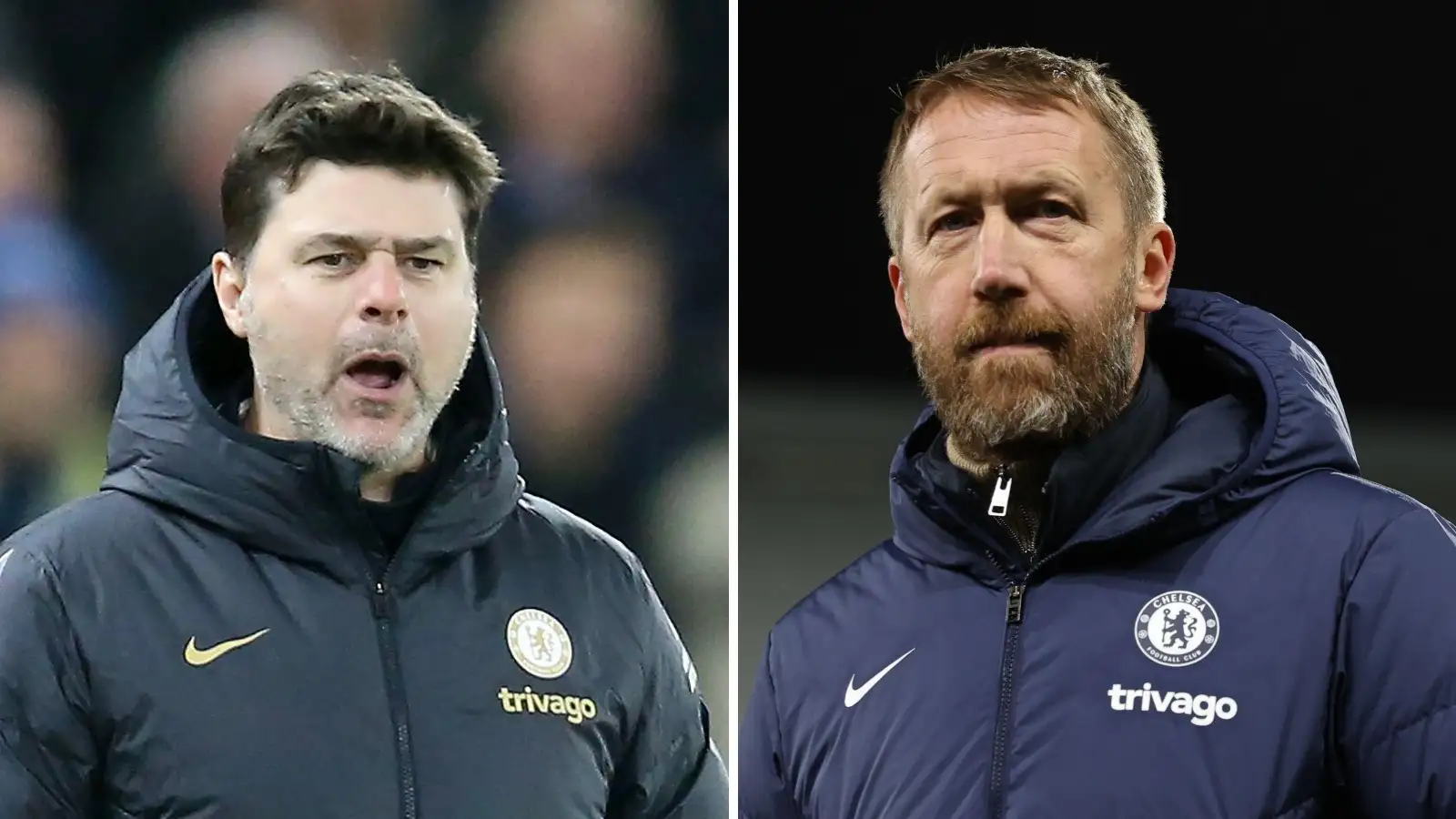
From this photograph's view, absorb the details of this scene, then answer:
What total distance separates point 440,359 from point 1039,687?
1.91 feet

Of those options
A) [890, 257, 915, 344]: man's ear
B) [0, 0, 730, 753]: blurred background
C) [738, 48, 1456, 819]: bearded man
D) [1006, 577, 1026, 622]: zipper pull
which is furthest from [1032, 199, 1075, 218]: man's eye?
[0, 0, 730, 753]: blurred background

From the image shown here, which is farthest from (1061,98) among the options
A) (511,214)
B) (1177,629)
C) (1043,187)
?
(511,214)

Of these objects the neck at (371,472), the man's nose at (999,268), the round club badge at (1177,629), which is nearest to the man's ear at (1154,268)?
the man's nose at (999,268)

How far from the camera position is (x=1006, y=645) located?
1.19m

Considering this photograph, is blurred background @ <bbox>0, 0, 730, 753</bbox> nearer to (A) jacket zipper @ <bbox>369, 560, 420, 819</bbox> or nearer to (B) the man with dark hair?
(B) the man with dark hair

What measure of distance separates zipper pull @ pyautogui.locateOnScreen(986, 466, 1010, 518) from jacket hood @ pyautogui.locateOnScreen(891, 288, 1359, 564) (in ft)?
0.12

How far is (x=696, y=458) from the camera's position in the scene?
1966 millimetres

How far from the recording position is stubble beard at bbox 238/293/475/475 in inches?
54.2

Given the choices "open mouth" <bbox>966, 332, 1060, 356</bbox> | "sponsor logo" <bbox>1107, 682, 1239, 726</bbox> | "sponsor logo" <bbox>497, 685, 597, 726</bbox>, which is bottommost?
"sponsor logo" <bbox>497, 685, 597, 726</bbox>

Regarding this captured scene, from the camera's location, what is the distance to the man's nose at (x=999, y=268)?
121 cm

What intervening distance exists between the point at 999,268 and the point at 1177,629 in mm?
280

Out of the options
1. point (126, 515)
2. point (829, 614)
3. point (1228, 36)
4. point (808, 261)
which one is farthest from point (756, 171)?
point (126, 515)

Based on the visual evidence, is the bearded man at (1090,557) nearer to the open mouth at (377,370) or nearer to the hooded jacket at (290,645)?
the hooded jacket at (290,645)

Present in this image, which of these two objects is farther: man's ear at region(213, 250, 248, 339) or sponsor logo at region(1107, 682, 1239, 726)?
man's ear at region(213, 250, 248, 339)
